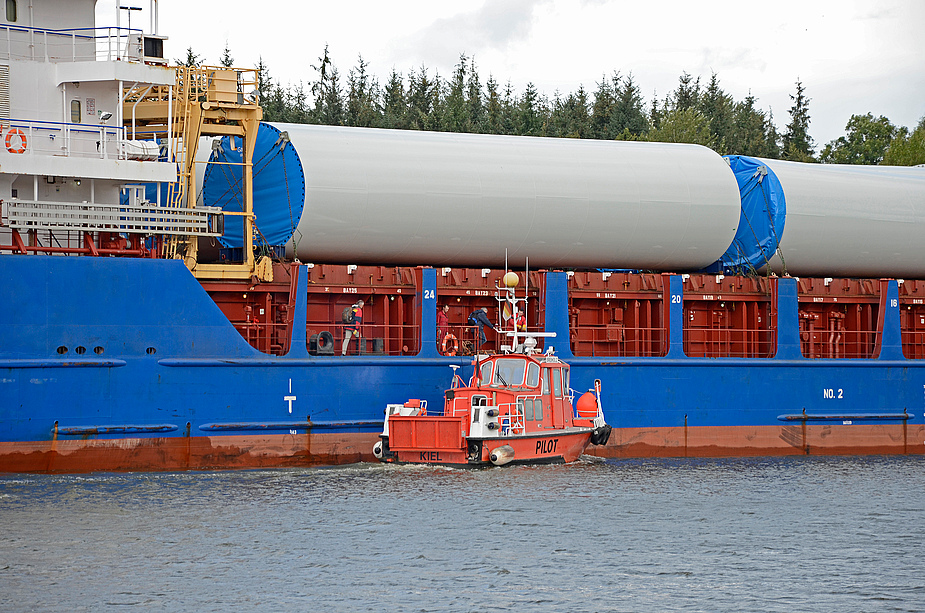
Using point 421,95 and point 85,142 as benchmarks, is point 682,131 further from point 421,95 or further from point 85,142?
point 85,142

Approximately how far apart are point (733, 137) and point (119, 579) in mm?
54744

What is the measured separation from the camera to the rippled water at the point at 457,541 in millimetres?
12500

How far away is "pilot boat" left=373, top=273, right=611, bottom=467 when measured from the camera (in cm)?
1989

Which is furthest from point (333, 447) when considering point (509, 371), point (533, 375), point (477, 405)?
point (533, 375)

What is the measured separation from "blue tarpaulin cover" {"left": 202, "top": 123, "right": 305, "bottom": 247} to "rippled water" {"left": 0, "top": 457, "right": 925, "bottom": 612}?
4.77 m

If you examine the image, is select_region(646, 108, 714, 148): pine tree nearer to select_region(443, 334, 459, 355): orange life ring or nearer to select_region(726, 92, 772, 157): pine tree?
select_region(726, 92, 772, 157): pine tree

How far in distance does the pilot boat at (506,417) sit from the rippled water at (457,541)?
0.38 metres

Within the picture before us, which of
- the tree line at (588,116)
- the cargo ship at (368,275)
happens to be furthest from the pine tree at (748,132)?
the cargo ship at (368,275)

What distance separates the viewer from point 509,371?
20.9 meters

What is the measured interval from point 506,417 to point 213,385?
17.1ft

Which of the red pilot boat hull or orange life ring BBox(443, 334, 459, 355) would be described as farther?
orange life ring BBox(443, 334, 459, 355)

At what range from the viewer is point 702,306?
2519 cm

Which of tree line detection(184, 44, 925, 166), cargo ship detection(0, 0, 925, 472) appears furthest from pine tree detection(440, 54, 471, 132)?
cargo ship detection(0, 0, 925, 472)

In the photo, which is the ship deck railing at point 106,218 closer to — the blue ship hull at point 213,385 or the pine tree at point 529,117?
the blue ship hull at point 213,385
